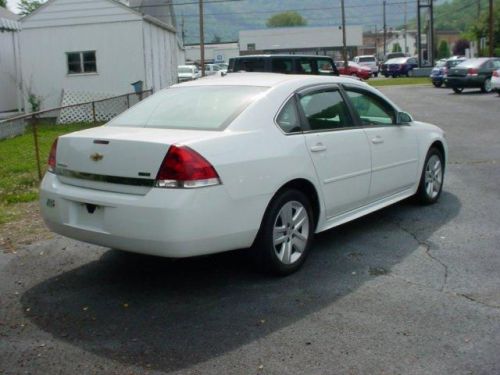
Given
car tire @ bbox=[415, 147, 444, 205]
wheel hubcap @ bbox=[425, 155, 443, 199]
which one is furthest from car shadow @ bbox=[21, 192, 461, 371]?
wheel hubcap @ bbox=[425, 155, 443, 199]

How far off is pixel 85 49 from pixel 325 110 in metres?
20.4

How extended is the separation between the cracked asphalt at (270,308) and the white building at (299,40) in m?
72.1

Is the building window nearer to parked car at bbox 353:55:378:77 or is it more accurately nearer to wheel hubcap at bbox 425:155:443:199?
wheel hubcap at bbox 425:155:443:199

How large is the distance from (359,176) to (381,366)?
255 centimetres

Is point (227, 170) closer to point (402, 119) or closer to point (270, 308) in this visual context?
point (270, 308)

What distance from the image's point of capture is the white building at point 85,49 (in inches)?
945

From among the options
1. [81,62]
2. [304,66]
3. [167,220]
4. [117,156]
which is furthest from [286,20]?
[167,220]

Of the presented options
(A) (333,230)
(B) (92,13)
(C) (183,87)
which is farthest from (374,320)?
(B) (92,13)

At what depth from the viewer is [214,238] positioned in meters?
4.51

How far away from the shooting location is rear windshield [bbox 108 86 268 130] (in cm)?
507

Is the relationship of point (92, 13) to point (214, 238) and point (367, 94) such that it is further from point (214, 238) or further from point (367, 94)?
point (214, 238)

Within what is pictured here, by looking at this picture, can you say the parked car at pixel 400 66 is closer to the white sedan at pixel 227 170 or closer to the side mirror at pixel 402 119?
the side mirror at pixel 402 119

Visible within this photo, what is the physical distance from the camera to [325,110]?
5.80 m

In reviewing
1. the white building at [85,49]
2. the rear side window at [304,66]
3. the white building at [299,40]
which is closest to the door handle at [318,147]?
the rear side window at [304,66]
